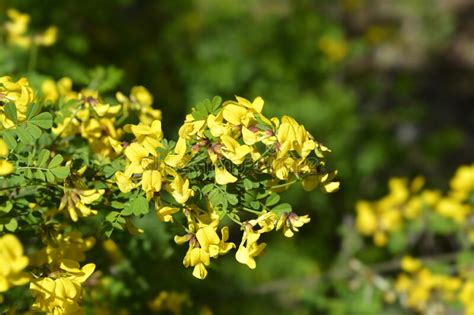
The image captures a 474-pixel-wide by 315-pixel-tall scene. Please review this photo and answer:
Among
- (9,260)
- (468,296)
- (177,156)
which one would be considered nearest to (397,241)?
(468,296)

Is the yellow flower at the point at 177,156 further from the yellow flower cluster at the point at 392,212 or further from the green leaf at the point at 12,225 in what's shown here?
the yellow flower cluster at the point at 392,212

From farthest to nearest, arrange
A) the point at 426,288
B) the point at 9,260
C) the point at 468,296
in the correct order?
the point at 426,288
the point at 468,296
the point at 9,260

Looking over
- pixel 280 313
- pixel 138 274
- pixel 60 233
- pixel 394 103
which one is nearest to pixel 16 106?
pixel 60 233

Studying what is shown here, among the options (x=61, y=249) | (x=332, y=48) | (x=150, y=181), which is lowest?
(x=61, y=249)

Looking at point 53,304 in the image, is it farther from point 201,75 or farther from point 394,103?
point 394,103

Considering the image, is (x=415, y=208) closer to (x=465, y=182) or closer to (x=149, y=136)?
(x=465, y=182)

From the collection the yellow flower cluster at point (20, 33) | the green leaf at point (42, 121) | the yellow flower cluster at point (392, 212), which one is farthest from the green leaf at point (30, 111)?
the yellow flower cluster at point (392, 212)
